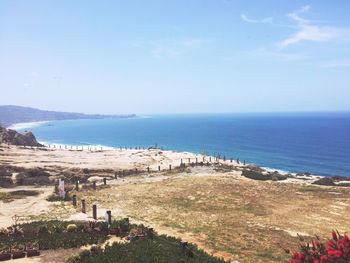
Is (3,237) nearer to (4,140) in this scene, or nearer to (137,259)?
(137,259)

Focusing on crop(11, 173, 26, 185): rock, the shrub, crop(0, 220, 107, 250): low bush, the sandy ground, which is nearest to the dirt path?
the sandy ground

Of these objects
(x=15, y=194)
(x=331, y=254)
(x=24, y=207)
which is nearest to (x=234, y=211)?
(x=24, y=207)

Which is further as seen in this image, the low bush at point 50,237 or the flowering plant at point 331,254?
the low bush at point 50,237

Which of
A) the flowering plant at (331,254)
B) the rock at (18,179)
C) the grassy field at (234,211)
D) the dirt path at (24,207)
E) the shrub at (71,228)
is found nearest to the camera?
the flowering plant at (331,254)

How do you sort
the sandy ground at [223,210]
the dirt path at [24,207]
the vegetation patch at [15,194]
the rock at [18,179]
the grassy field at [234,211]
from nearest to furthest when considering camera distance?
the grassy field at [234,211]
the sandy ground at [223,210]
the dirt path at [24,207]
the vegetation patch at [15,194]
the rock at [18,179]

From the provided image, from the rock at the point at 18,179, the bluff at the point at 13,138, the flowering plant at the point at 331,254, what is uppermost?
the flowering plant at the point at 331,254

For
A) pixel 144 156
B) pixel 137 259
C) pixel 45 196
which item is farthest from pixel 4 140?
pixel 137 259

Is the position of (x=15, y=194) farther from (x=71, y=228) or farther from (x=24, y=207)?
(x=71, y=228)

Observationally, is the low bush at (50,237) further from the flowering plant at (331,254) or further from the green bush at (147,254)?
the flowering plant at (331,254)

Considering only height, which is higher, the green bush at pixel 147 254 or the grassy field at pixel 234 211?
the green bush at pixel 147 254

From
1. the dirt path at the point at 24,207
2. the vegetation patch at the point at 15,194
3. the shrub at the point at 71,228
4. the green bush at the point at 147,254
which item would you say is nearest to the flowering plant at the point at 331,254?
the green bush at the point at 147,254
